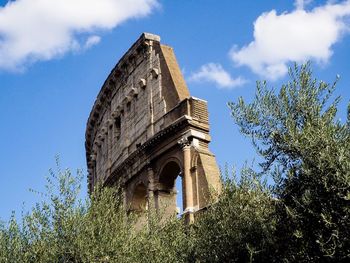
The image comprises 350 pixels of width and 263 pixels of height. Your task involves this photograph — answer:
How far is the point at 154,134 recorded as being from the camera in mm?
26000

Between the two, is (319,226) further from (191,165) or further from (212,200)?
(191,165)

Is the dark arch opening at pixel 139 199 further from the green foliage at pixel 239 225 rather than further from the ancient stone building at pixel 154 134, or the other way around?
the green foliage at pixel 239 225

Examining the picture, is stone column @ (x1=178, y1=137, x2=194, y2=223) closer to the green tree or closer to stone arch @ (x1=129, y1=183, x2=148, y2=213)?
stone arch @ (x1=129, y1=183, x2=148, y2=213)

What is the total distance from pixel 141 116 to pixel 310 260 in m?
17.2

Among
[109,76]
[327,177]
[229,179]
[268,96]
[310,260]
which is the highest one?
[109,76]

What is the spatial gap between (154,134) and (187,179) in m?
3.65

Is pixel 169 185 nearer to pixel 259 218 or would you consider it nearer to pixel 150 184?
pixel 150 184

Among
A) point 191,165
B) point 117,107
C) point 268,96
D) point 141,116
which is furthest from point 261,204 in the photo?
point 117,107

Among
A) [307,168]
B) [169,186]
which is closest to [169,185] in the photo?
[169,186]

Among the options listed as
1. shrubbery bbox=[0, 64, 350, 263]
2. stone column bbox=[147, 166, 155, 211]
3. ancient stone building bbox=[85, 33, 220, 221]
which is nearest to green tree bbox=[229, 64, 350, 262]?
shrubbery bbox=[0, 64, 350, 263]

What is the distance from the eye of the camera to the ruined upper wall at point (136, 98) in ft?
87.8

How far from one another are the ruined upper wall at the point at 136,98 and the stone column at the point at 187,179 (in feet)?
8.38

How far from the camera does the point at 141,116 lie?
28375 millimetres

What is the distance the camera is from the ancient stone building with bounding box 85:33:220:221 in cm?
2341
